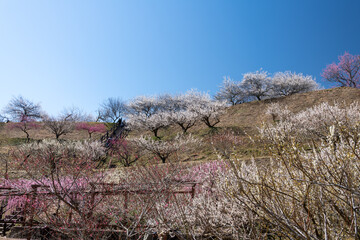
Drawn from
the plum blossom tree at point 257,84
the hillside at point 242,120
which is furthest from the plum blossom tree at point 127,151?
the plum blossom tree at point 257,84

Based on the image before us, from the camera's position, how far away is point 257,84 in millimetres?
41562

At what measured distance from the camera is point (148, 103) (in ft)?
170

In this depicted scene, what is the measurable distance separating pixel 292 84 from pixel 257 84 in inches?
225

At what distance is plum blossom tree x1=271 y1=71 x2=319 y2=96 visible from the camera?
39.5 m

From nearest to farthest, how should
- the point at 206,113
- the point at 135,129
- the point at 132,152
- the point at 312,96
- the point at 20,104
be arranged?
the point at 132,152
the point at 206,113
the point at 312,96
the point at 135,129
the point at 20,104

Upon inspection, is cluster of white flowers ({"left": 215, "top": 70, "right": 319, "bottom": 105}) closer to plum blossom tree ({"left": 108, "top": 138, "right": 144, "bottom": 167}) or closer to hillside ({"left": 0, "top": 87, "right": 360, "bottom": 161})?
hillside ({"left": 0, "top": 87, "right": 360, "bottom": 161})

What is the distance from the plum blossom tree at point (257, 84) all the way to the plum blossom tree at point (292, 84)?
1.11 m

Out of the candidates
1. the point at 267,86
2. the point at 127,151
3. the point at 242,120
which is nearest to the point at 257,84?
the point at 267,86

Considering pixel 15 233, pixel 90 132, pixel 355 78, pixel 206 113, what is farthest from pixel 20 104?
pixel 355 78

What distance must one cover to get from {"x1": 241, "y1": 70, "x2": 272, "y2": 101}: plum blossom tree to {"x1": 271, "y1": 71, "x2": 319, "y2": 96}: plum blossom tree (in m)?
1.11

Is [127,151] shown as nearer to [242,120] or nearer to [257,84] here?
[242,120]

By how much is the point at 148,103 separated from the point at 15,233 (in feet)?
148

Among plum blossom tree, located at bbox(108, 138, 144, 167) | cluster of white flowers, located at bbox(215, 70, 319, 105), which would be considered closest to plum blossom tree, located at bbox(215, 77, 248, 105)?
cluster of white flowers, located at bbox(215, 70, 319, 105)

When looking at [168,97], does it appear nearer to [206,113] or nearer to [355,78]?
[206,113]
